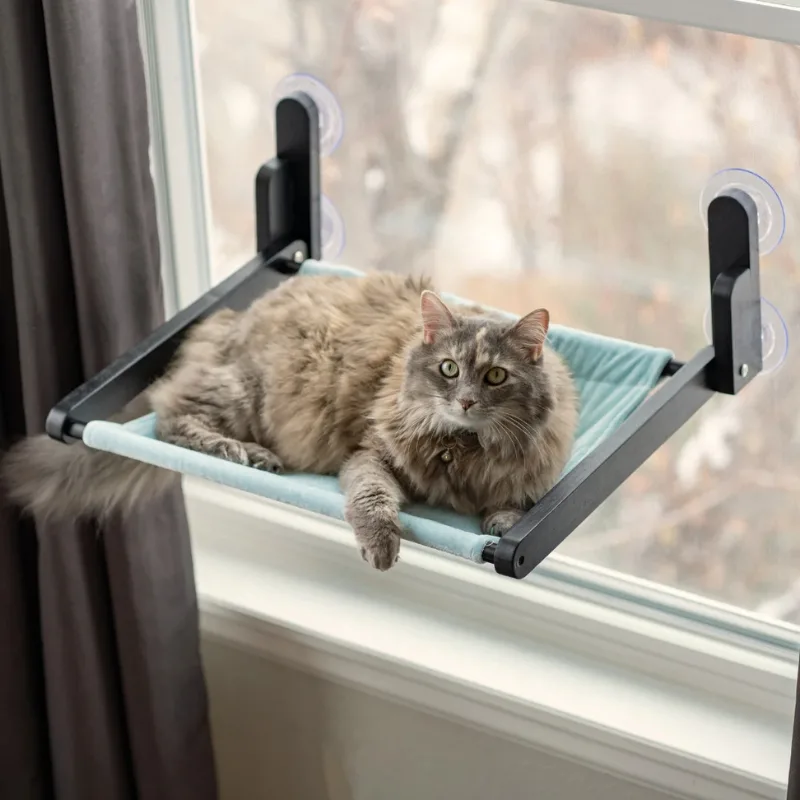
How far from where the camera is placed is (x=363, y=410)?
4.67ft

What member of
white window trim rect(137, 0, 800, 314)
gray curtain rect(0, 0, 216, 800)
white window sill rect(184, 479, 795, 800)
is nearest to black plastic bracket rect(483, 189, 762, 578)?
white window sill rect(184, 479, 795, 800)

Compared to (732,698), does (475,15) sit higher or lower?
higher

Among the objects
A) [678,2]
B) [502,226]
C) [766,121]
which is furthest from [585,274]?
[678,2]

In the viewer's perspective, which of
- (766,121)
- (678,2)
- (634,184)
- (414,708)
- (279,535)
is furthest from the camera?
(279,535)

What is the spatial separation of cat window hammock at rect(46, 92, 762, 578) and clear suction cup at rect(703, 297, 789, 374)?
0.19 meters

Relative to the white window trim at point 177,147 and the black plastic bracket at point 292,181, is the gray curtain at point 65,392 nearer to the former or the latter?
the black plastic bracket at point 292,181

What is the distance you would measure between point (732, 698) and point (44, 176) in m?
1.15

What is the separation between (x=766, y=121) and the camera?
59.7 inches

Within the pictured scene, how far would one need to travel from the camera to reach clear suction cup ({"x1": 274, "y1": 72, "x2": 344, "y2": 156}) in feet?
5.90

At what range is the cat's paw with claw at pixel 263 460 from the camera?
140 cm

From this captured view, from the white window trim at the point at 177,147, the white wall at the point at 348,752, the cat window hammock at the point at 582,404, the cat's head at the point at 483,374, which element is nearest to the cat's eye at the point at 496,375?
the cat's head at the point at 483,374

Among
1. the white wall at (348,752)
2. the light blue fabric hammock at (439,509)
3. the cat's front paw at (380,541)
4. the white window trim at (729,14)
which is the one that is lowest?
the white wall at (348,752)

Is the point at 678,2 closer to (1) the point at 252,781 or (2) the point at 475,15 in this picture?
(2) the point at 475,15

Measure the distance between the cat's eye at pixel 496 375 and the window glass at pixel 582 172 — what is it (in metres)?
0.44
